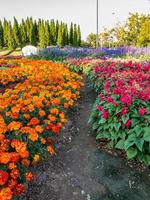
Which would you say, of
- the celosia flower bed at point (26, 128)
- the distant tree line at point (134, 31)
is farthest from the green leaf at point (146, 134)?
the distant tree line at point (134, 31)

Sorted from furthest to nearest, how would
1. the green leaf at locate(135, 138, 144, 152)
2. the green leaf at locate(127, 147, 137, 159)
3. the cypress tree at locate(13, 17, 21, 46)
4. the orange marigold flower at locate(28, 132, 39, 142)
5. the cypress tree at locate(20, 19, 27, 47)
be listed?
the cypress tree at locate(20, 19, 27, 47)
the cypress tree at locate(13, 17, 21, 46)
the green leaf at locate(127, 147, 137, 159)
the green leaf at locate(135, 138, 144, 152)
the orange marigold flower at locate(28, 132, 39, 142)

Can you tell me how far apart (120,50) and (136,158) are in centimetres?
1268

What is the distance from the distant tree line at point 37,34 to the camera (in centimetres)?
4706

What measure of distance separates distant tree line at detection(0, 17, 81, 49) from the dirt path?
1697 inches

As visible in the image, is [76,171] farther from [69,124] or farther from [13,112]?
[69,124]

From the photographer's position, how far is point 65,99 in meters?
5.34

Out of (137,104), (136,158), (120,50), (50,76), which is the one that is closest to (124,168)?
(136,158)

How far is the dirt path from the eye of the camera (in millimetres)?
3549

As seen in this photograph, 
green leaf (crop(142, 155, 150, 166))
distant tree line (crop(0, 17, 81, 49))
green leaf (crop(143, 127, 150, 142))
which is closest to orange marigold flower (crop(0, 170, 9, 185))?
green leaf (crop(143, 127, 150, 142))

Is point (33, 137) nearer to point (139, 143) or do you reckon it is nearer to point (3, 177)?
point (3, 177)

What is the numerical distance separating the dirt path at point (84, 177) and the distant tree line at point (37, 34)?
141 feet

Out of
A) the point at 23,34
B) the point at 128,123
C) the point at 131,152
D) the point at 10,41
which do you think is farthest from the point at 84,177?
the point at 23,34

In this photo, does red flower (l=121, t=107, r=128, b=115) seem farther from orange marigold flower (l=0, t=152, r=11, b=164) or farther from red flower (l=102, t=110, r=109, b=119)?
orange marigold flower (l=0, t=152, r=11, b=164)

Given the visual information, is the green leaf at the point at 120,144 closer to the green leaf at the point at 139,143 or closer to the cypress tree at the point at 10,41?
the green leaf at the point at 139,143
